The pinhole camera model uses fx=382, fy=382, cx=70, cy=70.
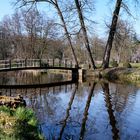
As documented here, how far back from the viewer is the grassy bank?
793 centimetres

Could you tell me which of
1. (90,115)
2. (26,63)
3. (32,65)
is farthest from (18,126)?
(32,65)

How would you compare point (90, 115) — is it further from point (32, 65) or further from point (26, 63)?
point (32, 65)

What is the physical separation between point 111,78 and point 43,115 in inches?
787

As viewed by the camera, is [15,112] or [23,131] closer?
[23,131]

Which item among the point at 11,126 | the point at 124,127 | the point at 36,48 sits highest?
the point at 36,48

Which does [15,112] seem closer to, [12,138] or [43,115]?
[12,138]

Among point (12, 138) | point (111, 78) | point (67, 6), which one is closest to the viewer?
point (12, 138)

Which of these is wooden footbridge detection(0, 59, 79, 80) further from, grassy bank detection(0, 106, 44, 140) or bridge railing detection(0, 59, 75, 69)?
grassy bank detection(0, 106, 44, 140)

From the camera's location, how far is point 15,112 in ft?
32.3

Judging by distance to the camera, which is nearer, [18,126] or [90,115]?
[18,126]

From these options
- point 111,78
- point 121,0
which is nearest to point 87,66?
point 111,78

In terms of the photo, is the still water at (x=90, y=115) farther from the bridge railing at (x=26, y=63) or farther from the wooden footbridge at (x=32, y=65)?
the bridge railing at (x=26, y=63)

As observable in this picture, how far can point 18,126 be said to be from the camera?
842cm

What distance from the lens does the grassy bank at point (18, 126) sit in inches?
312
